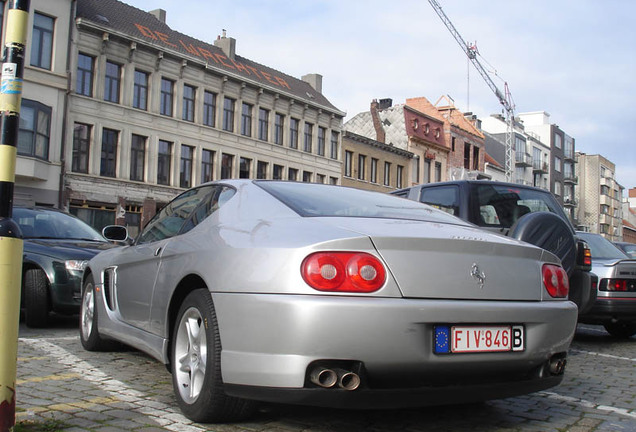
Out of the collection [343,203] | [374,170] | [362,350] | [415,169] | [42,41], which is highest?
[42,41]

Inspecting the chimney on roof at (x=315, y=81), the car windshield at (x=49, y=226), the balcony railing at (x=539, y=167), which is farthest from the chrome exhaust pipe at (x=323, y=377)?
the balcony railing at (x=539, y=167)

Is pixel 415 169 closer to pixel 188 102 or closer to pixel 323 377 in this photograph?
pixel 188 102

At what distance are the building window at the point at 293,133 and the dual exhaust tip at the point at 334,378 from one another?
37131mm

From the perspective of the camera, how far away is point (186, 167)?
33531mm

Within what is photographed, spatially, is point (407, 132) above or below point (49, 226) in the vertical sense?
above

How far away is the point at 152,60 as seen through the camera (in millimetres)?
31406

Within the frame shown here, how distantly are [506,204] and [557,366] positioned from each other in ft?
13.1

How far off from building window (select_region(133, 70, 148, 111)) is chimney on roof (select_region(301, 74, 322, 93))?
15.5 m

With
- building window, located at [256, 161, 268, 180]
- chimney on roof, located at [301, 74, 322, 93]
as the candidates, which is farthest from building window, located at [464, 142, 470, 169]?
building window, located at [256, 161, 268, 180]

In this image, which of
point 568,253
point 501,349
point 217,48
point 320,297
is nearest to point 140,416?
point 320,297

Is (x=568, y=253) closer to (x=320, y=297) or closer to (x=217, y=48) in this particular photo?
(x=320, y=297)

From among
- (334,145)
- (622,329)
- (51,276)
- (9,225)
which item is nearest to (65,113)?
(334,145)

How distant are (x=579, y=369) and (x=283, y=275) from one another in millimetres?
4242

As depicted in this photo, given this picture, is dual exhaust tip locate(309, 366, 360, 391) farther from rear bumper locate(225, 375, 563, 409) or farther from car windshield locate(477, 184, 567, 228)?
car windshield locate(477, 184, 567, 228)
